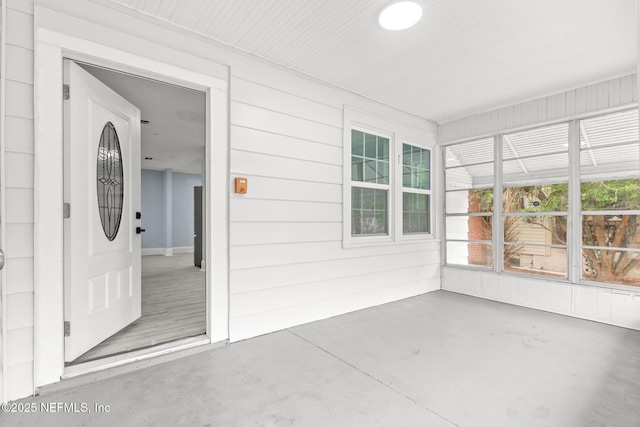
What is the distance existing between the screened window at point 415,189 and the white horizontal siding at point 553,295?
0.97 metres

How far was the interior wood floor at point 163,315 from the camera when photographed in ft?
8.77

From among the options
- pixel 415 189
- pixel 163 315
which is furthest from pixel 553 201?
pixel 163 315

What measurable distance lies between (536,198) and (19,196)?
534cm

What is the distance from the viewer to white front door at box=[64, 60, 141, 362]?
7.50 feet

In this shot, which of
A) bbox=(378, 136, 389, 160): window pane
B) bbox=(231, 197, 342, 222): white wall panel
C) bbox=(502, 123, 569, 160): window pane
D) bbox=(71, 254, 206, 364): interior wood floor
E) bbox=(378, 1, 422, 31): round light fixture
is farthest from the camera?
bbox=(378, 136, 389, 160): window pane

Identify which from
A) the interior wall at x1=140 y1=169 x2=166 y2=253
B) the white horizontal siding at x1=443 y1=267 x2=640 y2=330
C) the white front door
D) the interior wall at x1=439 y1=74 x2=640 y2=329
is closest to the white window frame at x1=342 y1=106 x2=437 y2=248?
the interior wall at x1=439 y1=74 x2=640 y2=329

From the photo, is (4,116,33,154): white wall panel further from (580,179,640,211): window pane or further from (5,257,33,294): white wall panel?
(580,179,640,211): window pane

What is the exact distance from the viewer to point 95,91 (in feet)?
8.45

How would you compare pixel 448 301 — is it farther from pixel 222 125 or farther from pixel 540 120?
pixel 222 125

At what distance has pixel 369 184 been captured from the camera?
4105 millimetres

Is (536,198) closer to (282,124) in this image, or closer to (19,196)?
(282,124)

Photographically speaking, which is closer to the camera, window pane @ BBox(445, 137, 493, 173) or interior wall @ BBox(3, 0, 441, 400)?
interior wall @ BBox(3, 0, 441, 400)

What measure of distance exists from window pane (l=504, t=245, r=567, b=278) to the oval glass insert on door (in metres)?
4.93

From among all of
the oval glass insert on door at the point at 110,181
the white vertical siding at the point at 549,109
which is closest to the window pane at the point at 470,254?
the white vertical siding at the point at 549,109
